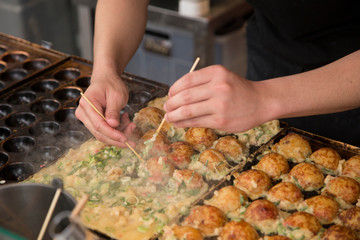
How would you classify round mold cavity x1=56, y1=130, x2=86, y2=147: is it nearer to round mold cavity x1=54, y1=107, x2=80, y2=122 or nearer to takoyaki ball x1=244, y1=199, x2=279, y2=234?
round mold cavity x1=54, y1=107, x2=80, y2=122

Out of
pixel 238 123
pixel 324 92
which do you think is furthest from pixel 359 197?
pixel 238 123

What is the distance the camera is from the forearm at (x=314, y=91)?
79.7 inches

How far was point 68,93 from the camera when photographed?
330 centimetres

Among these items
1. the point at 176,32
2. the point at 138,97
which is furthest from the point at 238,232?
the point at 176,32

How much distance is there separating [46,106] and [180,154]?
48.0 inches

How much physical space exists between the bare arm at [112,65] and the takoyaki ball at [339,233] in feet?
3.87

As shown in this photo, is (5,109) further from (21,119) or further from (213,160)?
(213,160)

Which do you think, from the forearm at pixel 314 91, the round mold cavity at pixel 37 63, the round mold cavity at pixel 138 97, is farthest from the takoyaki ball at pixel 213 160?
the round mold cavity at pixel 37 63

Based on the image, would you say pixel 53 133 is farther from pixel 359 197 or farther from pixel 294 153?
pixel 359 197

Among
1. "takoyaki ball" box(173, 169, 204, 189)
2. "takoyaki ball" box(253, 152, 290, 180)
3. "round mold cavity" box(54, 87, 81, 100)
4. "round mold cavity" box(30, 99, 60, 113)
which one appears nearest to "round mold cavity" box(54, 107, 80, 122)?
"round mold cavity" box(30, 99, 60, 113)

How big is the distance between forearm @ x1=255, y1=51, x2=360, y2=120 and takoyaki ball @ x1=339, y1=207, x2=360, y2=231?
0.51 m

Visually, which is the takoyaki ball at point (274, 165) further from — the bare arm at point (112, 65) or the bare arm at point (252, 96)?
the bare arm at point (112, 65)

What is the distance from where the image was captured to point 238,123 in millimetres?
2010

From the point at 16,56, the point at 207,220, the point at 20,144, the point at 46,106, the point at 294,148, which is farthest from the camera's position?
the point at 16,56
